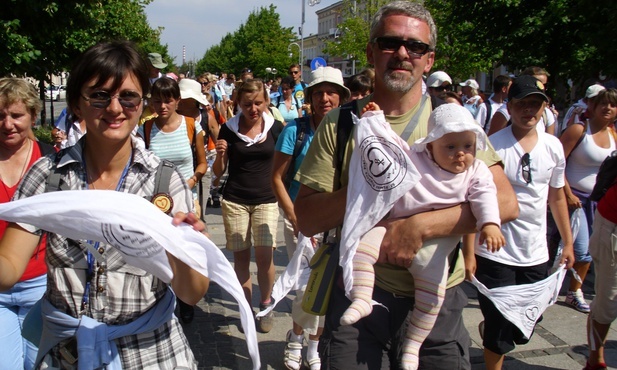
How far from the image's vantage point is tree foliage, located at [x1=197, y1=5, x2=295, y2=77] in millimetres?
59844

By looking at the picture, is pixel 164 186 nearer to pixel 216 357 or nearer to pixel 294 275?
pixel 294 275

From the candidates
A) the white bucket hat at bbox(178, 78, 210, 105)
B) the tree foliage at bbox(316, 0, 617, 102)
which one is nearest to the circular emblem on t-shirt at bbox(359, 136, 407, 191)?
the white bucket hat at bbox(178, 78, 210, 105)

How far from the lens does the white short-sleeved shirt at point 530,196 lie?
13.5 feet

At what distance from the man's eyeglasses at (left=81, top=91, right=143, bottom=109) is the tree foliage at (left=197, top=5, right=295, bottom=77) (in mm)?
56620

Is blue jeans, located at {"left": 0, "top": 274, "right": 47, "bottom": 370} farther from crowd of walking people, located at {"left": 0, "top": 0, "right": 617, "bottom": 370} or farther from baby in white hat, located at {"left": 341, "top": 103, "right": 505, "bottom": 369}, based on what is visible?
baby in white hat, located at {"left": 341, "top": 103, "right": 505, "bottom": 369}

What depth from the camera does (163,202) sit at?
6.89 feet

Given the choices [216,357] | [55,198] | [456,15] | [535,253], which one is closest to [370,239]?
[55,198]

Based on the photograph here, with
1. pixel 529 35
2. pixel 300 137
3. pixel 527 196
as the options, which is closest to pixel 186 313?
pixel 300 137

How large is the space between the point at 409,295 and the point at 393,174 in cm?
58

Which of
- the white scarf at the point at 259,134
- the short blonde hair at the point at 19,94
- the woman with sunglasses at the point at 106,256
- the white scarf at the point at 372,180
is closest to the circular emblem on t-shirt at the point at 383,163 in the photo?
the white scarf at the point at 372,180

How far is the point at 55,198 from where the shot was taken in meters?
1.91

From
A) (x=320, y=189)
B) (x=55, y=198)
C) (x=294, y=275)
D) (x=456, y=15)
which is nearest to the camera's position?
(x=55, y=198)

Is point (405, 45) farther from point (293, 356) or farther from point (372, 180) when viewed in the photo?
point (293, 356)

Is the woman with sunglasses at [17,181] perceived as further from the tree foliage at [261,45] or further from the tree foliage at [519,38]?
the tree foliage at [261,45]
